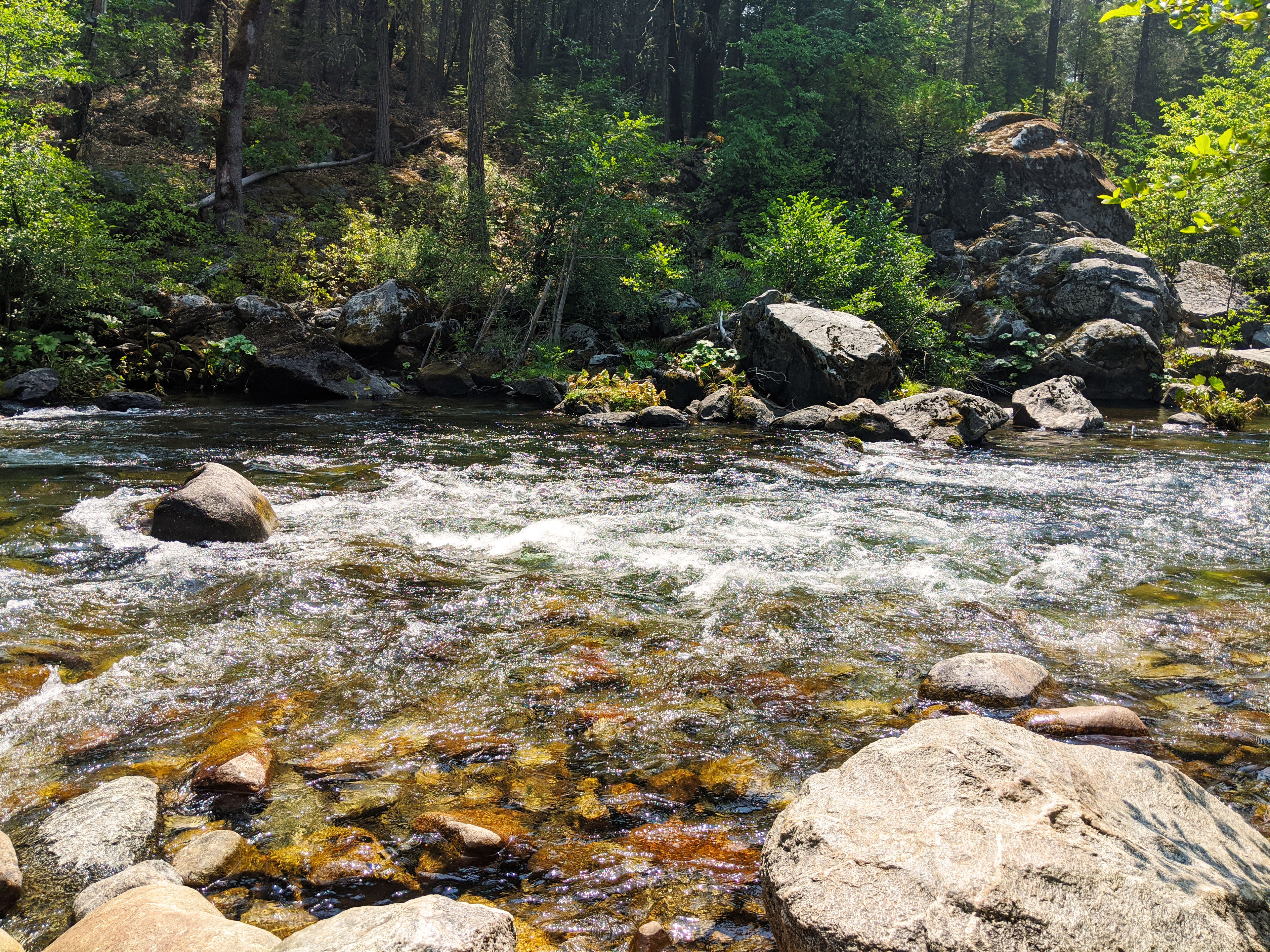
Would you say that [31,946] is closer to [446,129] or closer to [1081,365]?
[1081,365]

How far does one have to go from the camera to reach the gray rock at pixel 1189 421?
14.7 m

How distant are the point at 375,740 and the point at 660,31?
3576 centimetres

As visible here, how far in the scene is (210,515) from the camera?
6.41 metres

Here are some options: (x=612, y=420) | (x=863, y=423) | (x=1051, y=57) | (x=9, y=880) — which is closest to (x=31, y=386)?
(x=612, y=420)

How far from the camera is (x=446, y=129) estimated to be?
28.7 metres

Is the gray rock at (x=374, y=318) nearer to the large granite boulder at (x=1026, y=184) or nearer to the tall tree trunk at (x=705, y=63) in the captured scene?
the tall tree trunk at (x=705, y=63)

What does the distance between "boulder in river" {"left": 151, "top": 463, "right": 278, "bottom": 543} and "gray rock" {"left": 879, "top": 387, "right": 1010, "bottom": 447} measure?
32.9 ft

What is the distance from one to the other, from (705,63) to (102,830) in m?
31.2

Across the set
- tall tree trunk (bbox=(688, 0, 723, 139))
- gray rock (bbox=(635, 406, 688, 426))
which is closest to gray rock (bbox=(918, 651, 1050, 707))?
gray rock (bbox=(635, 406, 688, 426))

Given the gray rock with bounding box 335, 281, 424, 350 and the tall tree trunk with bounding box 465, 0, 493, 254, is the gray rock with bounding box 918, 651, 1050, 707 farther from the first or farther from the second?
the tall tree trunk with bounding box 465, 0, 493, 254

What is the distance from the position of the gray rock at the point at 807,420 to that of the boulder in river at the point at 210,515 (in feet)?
31.9

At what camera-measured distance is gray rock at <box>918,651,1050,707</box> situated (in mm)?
4227

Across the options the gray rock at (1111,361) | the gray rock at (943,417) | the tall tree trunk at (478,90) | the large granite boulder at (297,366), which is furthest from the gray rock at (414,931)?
the tall tree trunk at (478,90)

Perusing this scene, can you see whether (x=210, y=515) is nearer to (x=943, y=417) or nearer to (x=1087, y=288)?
(x=943, y=417)
